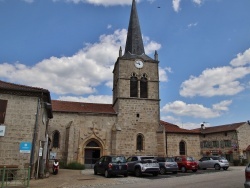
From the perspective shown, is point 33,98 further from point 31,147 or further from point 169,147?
point 169,147

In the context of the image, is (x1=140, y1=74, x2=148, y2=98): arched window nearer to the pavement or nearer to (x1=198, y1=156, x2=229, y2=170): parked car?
(x1=198, y1=156, x2=229, y2=170): parked car

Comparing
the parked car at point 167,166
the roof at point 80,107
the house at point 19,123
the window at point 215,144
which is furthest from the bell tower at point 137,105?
the window at point 215,144

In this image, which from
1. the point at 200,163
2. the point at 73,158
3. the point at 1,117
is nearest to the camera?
the point at 1,117

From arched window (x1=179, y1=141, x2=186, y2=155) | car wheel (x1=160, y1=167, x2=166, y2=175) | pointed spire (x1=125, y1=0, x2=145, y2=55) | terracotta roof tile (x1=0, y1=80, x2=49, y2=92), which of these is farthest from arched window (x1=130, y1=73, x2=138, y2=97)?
terracotta roof tile (x1=0, y1=80, x2=49, y2=92)

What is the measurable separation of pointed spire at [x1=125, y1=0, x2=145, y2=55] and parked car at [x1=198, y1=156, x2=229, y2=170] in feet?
54.0

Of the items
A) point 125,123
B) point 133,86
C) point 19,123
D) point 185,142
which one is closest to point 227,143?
point 185,142

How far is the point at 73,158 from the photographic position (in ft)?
88.6

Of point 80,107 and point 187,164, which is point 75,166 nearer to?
point 80,107

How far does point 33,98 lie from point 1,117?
2179 millimetres

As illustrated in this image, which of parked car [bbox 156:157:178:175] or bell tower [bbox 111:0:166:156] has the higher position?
bell tower [bbox 111:0:166:156]

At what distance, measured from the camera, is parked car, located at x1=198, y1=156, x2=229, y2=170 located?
76.7 feet

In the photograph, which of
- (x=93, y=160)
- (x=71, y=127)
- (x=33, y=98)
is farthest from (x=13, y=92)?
(x=93, y=160)

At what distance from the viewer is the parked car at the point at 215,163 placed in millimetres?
23391

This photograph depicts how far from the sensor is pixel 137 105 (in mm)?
30812
